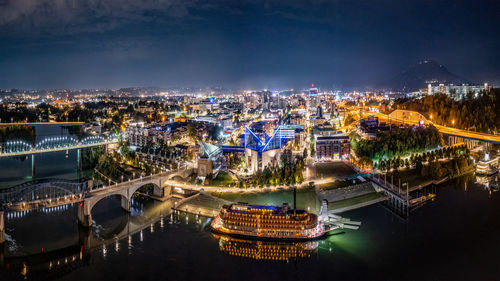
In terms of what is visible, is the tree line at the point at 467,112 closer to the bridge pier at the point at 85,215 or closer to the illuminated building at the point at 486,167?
the illuminated building at the point at 486,167

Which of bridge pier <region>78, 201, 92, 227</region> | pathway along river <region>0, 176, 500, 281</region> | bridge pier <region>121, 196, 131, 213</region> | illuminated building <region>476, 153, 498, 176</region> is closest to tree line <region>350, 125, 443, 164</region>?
illuminated building <region>476, 153, 498, 176</region>

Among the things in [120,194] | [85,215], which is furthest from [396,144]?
[85,215]

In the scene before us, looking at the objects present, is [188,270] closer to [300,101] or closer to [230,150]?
[230,150]

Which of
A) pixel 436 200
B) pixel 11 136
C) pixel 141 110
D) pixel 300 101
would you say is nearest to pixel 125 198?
pixel 436 200

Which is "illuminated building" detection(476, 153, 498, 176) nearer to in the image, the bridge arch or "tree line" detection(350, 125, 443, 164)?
"tree line" detection(350, 125, 443, 164)

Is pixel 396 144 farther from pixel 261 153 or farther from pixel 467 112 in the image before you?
pixel 467 112

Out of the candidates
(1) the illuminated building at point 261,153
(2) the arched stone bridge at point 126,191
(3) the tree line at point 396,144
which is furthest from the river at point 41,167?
(3) the tree line at point 396,144

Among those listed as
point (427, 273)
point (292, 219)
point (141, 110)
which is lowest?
point (427, 273)
